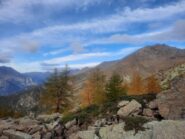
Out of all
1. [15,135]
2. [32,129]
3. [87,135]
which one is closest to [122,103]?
[87,135]

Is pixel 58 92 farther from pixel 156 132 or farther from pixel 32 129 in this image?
pixel 156 132

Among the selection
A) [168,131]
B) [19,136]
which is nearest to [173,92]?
[168,131]

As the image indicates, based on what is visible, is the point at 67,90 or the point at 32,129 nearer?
the point at 32,129

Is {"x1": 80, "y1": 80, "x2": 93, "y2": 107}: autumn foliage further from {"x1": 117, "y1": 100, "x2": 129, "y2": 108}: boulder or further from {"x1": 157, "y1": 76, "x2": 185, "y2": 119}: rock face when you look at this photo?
{"x1": 157, "y1": 76, "x2": 185, "y2": 119}: rock face

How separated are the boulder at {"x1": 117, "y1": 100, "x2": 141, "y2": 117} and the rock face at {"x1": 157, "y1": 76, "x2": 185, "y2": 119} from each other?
287 cm

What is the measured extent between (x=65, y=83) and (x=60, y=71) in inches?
188

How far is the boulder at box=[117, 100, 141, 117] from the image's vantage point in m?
32.2

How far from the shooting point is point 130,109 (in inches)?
1292

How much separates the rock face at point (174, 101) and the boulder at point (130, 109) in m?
2.87

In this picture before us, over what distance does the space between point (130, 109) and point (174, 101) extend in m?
5.55

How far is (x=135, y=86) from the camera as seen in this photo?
281ft

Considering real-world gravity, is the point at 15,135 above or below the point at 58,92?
below

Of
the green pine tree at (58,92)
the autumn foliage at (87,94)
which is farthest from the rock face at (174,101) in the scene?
the autumn foliage at (87,94)

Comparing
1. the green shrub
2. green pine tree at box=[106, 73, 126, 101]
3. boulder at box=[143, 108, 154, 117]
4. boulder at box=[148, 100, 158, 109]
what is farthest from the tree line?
the green shrub
